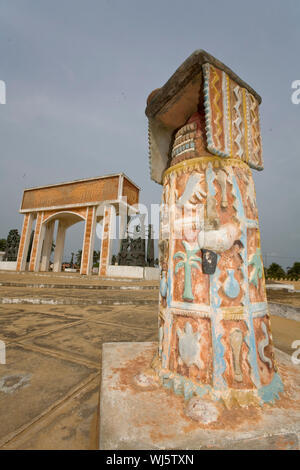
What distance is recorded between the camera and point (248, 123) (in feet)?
3.97

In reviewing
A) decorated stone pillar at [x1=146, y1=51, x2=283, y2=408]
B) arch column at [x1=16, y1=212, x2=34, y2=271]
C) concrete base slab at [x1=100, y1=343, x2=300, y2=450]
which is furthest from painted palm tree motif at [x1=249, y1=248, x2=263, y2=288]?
arch column at [x1=16, y1=212, x2=34, y2=271]

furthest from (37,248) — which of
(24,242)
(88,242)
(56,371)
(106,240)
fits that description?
(56,371)

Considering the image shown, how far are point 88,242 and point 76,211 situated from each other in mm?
2671

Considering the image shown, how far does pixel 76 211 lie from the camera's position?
48.0ft

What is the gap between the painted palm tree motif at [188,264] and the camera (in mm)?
1058

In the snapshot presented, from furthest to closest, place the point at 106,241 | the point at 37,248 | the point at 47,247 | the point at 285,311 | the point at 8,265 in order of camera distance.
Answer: the point at 47,247 < the point at 8,265 < the point at 37,248 < the point at 106,241 < the point at 285,311

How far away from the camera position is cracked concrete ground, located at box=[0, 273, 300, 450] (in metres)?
0.79

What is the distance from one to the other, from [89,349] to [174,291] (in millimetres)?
981

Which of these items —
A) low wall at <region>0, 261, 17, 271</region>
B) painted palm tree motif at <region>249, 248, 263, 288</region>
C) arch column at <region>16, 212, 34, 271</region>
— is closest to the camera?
painted palm tree motif at <region>249, 248, 263, 288</region>

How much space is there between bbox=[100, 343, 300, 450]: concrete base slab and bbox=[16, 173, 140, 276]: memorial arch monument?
12.2 metres

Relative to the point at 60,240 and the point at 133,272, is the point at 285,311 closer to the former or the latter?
the point at 133,272

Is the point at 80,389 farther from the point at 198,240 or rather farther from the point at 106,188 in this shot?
the point at 106,188

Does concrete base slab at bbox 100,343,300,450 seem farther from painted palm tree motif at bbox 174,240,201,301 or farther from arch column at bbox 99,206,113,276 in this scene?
arch column at bbox 99,206,113,276

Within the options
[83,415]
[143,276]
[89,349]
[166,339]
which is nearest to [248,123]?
[166,339]
